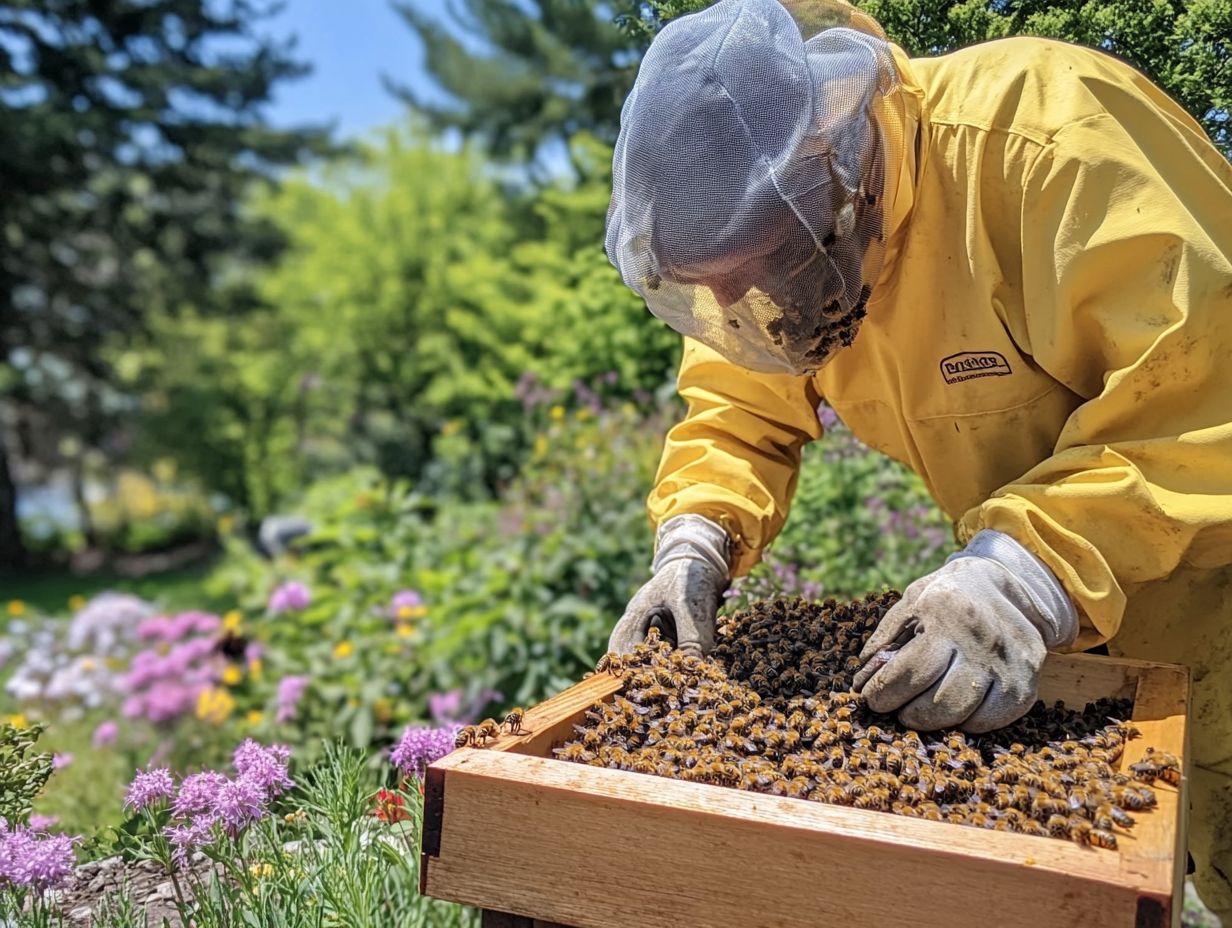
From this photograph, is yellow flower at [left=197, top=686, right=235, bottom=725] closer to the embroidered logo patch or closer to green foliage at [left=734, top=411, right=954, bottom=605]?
green foliage at [left=734, top=411, right=954, bottom=605]

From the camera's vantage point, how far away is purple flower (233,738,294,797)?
199 cm

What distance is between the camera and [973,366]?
1.99 metres

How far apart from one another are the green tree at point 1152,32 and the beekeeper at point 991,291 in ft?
1.58

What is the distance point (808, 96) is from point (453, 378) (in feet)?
27.8

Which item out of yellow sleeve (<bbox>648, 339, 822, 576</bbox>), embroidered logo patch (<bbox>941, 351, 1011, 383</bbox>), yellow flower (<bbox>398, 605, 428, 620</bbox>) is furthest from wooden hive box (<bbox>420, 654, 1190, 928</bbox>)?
yellow flower (<bbox>398, 605, 428, 620</bbox>)

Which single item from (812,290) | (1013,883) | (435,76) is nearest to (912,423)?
(812,290)

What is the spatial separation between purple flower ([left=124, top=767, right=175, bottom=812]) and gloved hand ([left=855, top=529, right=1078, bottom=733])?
4.28 ft

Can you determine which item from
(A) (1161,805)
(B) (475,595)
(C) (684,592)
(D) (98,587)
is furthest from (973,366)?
(D) (98,587)

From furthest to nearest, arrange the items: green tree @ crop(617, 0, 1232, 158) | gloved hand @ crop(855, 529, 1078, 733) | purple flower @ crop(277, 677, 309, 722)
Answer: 1. purple flower @ crop(277, 677, 309, 722)
2. green tree @ crop(617, 0, 1232, 158)
3. gloved hand @ crop(855, 529, 1078, 733)

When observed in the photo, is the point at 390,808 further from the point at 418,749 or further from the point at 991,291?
the point at 991,291

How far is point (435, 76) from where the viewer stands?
14.6 metres

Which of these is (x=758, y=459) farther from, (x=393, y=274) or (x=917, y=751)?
(x=393, y=274)

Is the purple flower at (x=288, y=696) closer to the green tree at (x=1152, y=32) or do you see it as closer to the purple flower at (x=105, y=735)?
the purple flower at (x=105, y=735)

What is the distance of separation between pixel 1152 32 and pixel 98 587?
540 inches
